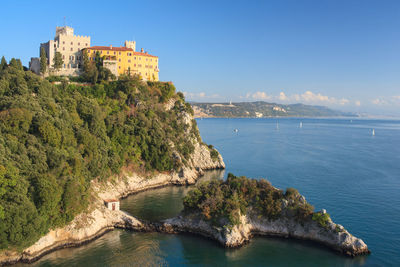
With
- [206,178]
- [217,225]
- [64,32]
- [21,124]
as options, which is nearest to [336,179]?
[206,178]

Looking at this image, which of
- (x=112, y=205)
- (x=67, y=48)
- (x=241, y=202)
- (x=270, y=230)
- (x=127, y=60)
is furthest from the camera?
(x=127, y=60)

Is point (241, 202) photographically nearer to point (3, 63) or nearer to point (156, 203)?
point (156, 203)

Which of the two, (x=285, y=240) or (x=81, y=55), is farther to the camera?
(x=81, y=55)

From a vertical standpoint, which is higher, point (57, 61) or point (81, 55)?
point (81, 55)

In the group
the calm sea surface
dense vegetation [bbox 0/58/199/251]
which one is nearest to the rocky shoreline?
the calm sea surface

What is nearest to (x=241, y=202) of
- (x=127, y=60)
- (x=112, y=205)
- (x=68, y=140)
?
(x=112, y=205)

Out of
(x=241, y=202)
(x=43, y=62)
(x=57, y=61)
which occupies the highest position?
(x=57, y=61)

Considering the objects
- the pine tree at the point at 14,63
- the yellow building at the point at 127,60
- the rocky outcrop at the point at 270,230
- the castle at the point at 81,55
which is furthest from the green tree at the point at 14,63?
the rocky outcrop at the point at 270,230
